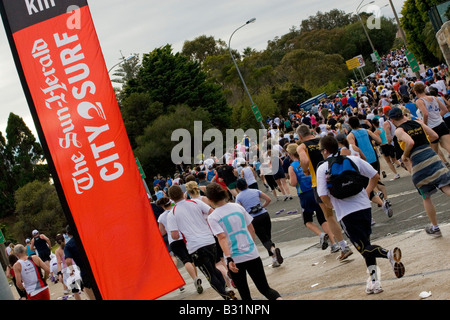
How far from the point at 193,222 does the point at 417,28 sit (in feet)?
111

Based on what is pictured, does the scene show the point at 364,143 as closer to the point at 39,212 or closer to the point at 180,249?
the point at 180,249

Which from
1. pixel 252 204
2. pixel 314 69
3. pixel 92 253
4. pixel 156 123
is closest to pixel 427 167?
pixel 252 204

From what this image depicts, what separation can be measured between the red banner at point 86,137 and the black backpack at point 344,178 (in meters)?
2.82

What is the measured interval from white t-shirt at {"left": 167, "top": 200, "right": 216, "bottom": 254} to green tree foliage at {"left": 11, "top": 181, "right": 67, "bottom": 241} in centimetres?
4458

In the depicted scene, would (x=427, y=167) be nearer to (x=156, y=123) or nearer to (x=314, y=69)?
(x=156, y=123)

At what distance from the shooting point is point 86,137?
7.87 m

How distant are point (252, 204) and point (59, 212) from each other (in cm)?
4486

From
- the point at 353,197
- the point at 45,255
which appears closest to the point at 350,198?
the point at 353,197

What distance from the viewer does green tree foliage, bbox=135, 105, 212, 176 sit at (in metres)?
47.8

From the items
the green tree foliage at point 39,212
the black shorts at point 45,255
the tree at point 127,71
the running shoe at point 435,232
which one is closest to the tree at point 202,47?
the tree at point 127,71

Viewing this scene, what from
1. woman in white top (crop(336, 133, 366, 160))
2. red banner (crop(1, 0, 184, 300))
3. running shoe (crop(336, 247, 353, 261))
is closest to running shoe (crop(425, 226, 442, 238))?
running shoe (crop(336, 247, 353, 261))

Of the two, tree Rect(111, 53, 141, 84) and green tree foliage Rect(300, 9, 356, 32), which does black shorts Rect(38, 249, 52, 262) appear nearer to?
tree Rect(111, 53, 141, 84)

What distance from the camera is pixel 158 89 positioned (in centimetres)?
5438

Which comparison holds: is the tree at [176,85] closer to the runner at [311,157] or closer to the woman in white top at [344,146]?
the woman in white top at [344,146]
